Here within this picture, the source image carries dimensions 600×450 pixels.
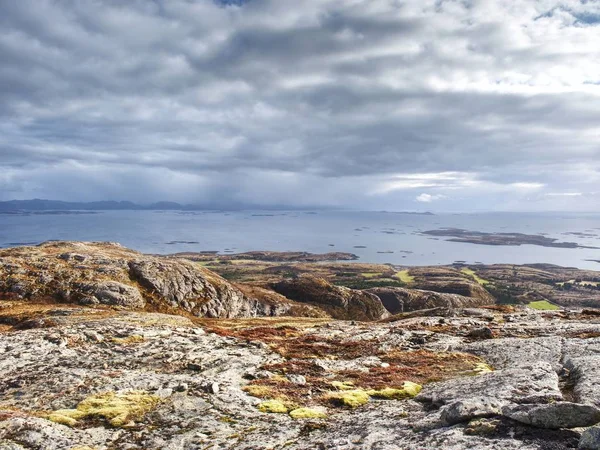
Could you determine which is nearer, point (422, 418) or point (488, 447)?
point (488, 447)

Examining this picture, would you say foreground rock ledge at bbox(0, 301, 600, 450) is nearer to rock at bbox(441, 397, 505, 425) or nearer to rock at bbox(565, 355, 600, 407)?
rock at bbox(441, 397, 505, 425)

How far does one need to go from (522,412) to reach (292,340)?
2587cm

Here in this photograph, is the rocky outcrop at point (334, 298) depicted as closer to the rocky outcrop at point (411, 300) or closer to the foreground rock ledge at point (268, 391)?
the rocky outcrop at point (411, 300)

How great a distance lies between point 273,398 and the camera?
65.6ft

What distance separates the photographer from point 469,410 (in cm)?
1348

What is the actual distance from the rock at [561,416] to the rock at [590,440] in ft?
5.36

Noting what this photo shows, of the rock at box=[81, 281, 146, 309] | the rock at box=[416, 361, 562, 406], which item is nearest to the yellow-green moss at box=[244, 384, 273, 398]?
the rock at box=[416, 361, 562, 406]

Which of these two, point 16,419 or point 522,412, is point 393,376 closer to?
point 522,412

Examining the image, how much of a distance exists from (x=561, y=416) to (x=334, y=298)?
10697 centimetres

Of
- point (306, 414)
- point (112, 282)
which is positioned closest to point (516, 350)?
point (306, 414)

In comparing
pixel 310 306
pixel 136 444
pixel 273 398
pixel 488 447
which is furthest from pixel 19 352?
pixel 310 306

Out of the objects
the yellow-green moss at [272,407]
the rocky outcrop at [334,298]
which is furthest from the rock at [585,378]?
the rocky outcrop at [334,298]

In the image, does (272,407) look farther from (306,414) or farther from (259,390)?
(259,390)

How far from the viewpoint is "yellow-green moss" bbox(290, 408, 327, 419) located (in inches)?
685
